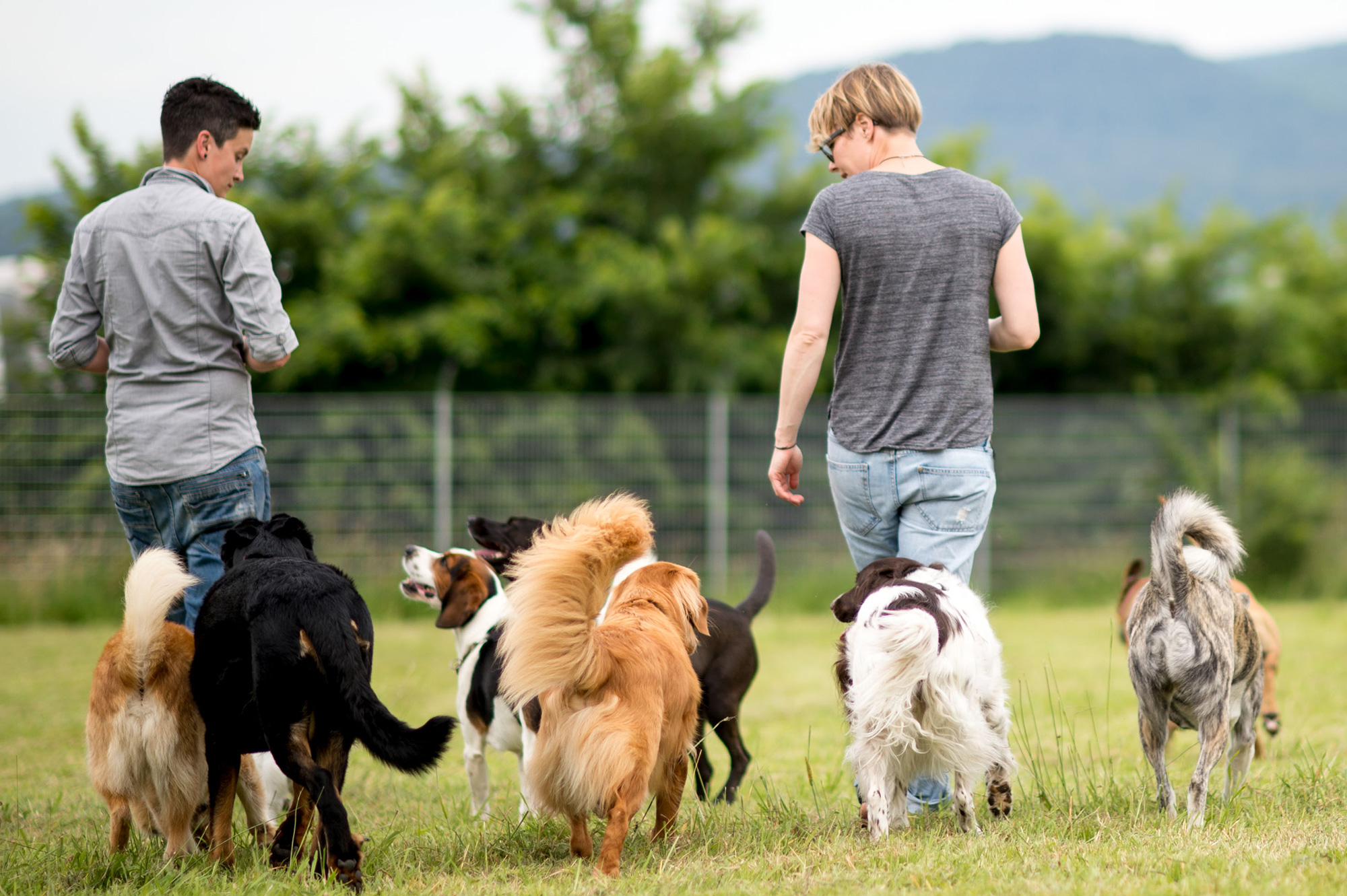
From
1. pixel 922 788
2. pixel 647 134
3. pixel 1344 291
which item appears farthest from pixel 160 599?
pixel 1344 291

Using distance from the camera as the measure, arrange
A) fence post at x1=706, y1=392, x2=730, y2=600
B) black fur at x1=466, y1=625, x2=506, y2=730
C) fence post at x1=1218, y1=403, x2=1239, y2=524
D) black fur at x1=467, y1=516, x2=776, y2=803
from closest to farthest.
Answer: black fur at x1=466, y1=625, x2=506, y2=730 < black fur at x1=467, y1=516, x2=776, y2=803 < fence post at x1=706, y1=392, x2=730, y2=600 < fence post at x1=1218, y1=403, x2=1239, y2=524

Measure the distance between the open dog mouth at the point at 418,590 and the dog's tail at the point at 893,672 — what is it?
2.20 m

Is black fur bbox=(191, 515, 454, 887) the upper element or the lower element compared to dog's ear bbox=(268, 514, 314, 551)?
lower

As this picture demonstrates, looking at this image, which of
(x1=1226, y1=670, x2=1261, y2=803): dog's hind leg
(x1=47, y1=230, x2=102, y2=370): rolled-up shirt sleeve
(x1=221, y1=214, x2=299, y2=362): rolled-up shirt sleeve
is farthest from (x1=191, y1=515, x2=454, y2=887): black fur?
(x1=1226, y1=670, x2=1261, y2=803): dog's hind leg

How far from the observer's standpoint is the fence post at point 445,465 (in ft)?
35.0

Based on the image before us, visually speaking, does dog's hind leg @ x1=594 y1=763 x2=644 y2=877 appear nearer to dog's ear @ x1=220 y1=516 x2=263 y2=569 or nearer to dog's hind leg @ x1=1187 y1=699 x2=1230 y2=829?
dog's ear @ x1=220 y1=516 x2=263 y2=569

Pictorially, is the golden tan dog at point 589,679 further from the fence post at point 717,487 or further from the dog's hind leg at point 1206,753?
the fence post at point 717,487

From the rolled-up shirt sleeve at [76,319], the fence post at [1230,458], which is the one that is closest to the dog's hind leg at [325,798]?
the rolled-up shirt sleeve at [76,319]

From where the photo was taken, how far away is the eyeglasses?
10.9ft

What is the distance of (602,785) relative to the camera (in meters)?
2.76

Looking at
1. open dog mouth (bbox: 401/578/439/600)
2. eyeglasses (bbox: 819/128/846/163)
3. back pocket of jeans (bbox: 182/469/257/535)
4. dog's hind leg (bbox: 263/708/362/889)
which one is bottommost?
dog's hind leg (bbox: 263/708/362/889)

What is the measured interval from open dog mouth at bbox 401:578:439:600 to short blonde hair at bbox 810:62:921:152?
97.0 inches

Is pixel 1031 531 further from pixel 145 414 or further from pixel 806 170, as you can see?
pixel 145 414

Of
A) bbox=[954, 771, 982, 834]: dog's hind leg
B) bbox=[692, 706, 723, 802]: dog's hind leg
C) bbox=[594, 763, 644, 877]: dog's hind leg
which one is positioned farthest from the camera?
bbox=[692, 706, 723, 802]: dog's hind leg
